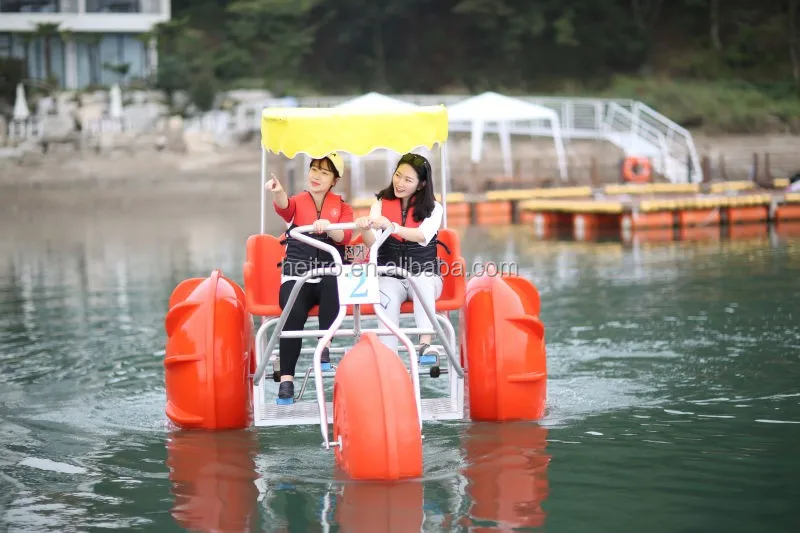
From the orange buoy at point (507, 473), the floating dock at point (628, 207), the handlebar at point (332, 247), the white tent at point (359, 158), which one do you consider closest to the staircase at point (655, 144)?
the floating dock at point (628, 207)

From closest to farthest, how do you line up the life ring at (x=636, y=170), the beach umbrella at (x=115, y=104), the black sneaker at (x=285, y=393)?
the black sneaker at (x=285, y=393)
the life ring at (x=636, y=170)
the beach umbrella at (x=115, y=104)

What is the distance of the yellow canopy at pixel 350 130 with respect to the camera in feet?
26.3

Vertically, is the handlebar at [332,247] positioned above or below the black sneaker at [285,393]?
above

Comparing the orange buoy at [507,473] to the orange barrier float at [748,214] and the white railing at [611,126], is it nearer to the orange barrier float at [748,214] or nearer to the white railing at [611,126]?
the orange barrier float at [748,214]

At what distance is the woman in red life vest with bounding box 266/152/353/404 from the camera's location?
8133mm

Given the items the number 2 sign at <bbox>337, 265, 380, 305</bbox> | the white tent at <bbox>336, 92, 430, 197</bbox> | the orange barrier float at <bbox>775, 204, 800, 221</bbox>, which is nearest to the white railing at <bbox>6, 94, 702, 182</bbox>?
the white tent at <bbox>336, 92, 430, 197</bbox>

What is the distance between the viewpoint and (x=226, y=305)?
28.9 ft

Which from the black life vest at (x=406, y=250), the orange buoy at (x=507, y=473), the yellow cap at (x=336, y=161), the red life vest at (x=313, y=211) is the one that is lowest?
the orange buoy at (x=507, y=473)

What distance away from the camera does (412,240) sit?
8.12 meters

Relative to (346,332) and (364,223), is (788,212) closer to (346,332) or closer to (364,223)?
(346,332)

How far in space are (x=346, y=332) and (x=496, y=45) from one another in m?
48.5

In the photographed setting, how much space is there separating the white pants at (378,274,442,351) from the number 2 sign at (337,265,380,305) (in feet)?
2.42

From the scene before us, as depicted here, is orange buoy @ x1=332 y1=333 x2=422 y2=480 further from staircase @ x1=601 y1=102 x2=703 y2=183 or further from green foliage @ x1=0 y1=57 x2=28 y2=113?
green foliage @ x1=0 y1=57 x2=28 y2=113

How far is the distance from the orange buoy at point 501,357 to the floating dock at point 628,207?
1650 centimetres
